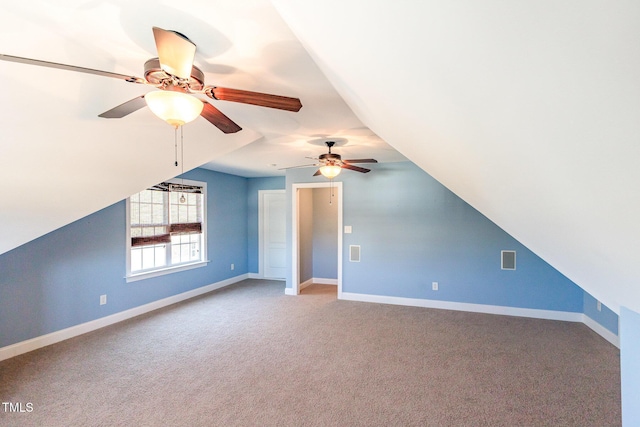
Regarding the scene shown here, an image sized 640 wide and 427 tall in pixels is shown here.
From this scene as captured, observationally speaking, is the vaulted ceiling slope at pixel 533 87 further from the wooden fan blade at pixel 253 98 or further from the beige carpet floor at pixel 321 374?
the beige carpet floor at pixel 321 374

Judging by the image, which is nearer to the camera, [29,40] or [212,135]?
[29,40]

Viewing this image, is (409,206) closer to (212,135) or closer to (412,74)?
(212,135)

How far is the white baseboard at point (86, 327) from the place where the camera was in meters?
3.51

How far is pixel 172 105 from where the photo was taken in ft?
5.91

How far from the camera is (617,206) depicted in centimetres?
72

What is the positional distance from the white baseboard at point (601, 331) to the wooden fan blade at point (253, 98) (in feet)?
14.6

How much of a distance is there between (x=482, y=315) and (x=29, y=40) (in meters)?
5.61

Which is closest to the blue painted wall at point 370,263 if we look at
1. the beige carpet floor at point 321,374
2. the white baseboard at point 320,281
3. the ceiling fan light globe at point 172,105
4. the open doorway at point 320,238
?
the beige carpet floor at point 321,374

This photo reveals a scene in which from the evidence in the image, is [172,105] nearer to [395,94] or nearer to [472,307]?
[395,94]

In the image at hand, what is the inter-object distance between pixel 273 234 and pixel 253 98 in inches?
224

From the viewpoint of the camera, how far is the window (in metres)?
4.88

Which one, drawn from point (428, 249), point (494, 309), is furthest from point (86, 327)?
point (494, 309)

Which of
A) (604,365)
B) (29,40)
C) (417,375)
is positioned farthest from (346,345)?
(29,40)

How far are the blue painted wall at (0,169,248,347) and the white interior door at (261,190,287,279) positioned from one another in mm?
1892
